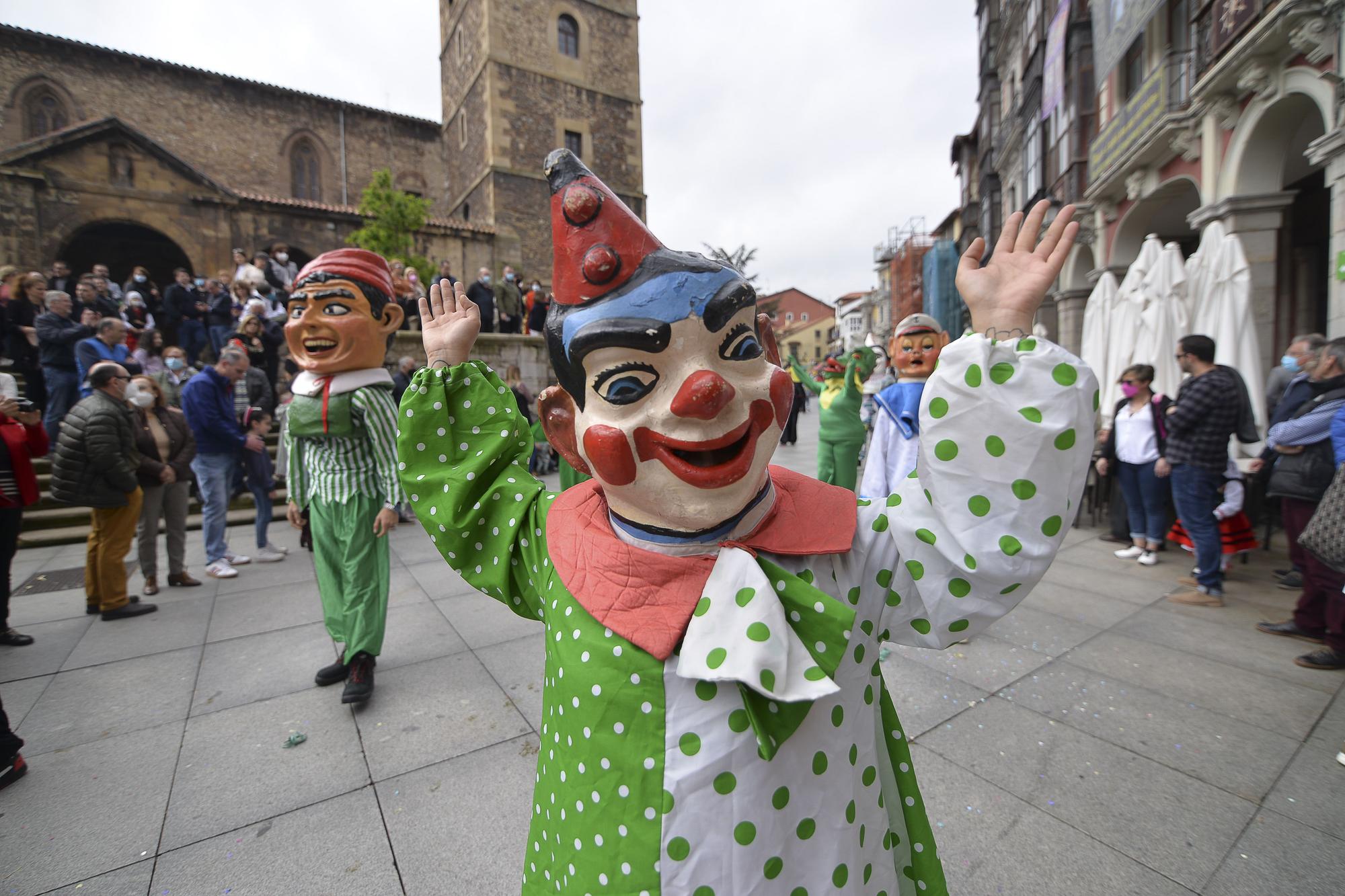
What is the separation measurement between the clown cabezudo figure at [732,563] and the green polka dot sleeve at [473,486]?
0.44 ft

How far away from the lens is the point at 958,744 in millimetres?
2777

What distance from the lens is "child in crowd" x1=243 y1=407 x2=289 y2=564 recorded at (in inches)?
241

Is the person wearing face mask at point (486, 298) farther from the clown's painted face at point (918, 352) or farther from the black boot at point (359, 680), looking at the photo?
the clown's painted face at point (918, 352)

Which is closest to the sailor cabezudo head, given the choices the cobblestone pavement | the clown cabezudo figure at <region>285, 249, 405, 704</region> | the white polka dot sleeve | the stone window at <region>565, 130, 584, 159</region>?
the white polka dot sleeve

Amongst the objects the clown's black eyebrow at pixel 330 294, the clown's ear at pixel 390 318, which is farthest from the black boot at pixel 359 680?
the clown's black eyebrow at pixel 330 294

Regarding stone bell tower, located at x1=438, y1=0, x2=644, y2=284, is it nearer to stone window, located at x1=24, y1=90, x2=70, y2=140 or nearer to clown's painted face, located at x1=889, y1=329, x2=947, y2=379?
stone window, located at x1=24, y1=90, x2=70, y2=140

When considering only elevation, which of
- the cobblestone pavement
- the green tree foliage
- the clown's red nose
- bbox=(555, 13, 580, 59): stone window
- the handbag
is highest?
bbox=(555, 13, 580, 59): stone window

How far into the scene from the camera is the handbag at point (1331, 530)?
9.57 feet

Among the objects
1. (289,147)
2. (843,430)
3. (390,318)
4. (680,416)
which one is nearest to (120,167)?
(289,147)

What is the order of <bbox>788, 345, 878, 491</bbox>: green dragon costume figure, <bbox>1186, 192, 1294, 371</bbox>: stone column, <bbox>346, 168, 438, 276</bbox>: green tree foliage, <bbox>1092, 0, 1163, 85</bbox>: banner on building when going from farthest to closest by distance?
<bbox>346, 168, 438, 276</bbox>: green tree foliage, <bbox>1092, 0, 1163, 85</bbox>: banner on building, <bbox>1186, 192, 1294, 371</bbox>: stone column, <bbox>788, 345, 878, 491</bbox>: green dragon costume figure

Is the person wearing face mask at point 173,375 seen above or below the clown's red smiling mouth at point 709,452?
above

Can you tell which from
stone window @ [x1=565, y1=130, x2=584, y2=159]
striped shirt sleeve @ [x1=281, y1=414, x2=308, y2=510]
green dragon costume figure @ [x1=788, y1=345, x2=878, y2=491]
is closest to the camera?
striped shirt sleeve @ [x1=281, y1=414, x2=308, y2=510]

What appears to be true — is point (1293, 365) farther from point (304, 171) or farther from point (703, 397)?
point (304, 171)

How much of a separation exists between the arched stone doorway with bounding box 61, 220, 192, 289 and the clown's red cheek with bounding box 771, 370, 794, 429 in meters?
19.1
